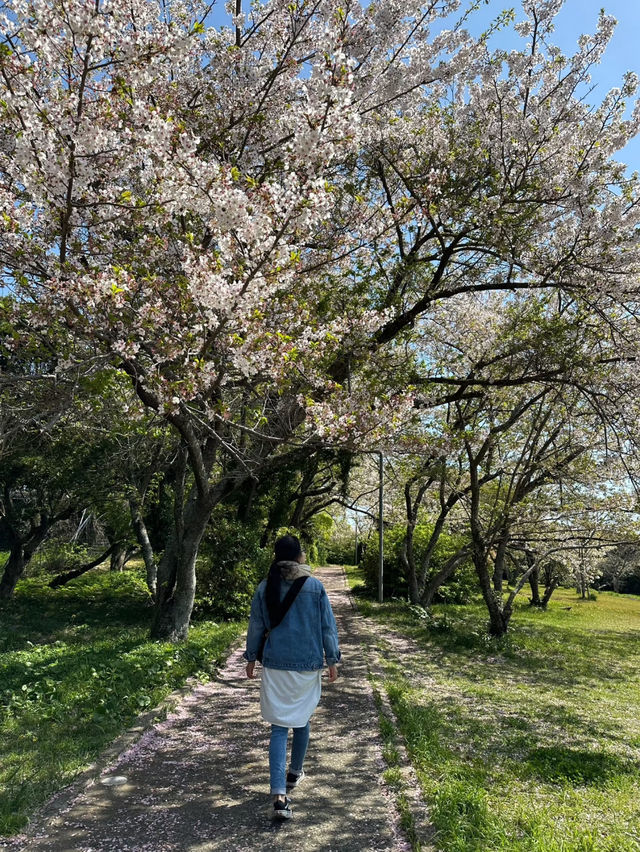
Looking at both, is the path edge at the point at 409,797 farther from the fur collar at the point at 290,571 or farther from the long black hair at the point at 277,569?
the fur collar at the point at 290,571

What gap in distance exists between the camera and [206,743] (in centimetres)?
530

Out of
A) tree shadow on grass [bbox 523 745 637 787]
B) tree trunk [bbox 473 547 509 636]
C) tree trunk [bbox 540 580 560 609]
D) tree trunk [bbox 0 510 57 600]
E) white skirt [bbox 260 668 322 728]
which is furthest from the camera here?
tree trunk [bbox 540 580 560 609]

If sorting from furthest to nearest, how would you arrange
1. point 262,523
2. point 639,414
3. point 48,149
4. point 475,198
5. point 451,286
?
point 262,523
point 451,286
point 639,414
point 475,198
point 48,149

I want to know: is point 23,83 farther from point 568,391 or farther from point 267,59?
point 568,391

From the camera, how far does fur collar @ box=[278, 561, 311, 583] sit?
4211 mm

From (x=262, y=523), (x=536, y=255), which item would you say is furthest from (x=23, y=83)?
(x=262, y=523)

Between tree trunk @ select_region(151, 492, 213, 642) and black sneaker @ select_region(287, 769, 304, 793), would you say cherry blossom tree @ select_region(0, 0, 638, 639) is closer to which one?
tree trunk @ select_region(151, 492, 213, 642)

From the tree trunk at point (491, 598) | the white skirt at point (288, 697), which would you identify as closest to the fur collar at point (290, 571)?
the white skirt at point (288, 697)

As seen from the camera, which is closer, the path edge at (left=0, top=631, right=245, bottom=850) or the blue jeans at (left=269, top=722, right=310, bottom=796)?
the path edge at (left=0, top=631, right=245, bottom=850)

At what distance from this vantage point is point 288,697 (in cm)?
409

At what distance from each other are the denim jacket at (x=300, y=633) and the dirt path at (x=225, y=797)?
93 cm

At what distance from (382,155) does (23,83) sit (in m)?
4.99

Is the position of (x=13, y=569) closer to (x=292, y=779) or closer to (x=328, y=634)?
(x=292, y=779)

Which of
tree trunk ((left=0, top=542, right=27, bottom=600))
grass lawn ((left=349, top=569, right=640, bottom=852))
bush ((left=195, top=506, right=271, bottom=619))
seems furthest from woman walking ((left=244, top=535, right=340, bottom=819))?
tree trunk ((left=0, top=542, right=27, bottom=600))
